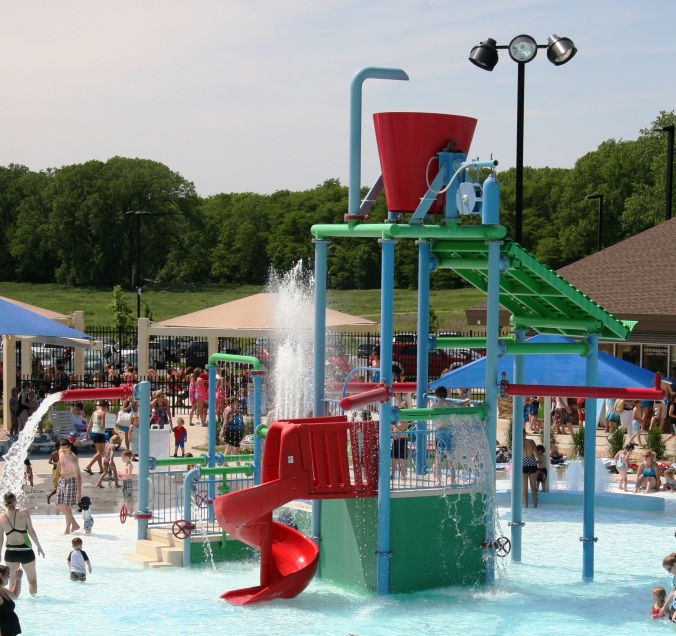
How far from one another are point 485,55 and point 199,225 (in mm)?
86126

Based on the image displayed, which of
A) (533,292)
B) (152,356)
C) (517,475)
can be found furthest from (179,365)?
(533,292)

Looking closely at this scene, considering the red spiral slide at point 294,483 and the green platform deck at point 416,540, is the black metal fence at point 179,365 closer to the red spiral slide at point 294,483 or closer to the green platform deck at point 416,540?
the green platform deck at point 416,540

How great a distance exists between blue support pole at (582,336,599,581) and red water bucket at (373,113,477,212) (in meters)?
2.89

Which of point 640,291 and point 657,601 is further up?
point 640,291

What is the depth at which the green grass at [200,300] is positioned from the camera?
72.5m

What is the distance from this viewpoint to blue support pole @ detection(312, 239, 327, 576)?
43.4 feet

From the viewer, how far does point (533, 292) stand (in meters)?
13.7

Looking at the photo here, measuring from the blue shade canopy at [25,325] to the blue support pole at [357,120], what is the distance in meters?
11.0

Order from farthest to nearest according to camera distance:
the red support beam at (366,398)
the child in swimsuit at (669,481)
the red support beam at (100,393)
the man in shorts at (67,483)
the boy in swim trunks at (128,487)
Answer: the child in swimsuit at (669,481) → the boy in swim trunks at (128,487) → the man in shorts at (67,483) → the red support beam at (100,393) → the red support beam at (366,398)

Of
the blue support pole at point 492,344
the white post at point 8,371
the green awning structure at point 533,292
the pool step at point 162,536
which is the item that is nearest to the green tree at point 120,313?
the white post at point 8,371

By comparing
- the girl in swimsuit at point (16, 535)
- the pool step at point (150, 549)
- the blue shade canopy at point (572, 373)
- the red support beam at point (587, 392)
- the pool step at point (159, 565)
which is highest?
the blue shade canopy at point (572, 373)

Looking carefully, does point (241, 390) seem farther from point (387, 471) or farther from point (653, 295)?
point (387, 471)

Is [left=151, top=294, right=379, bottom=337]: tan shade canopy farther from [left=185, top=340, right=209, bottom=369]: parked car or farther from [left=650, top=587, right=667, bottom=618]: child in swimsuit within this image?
[left=650, top=587, right=667, bottom=618]: child in swimsuit

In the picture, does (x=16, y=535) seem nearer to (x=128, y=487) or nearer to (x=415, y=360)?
(x=128, y=487)
